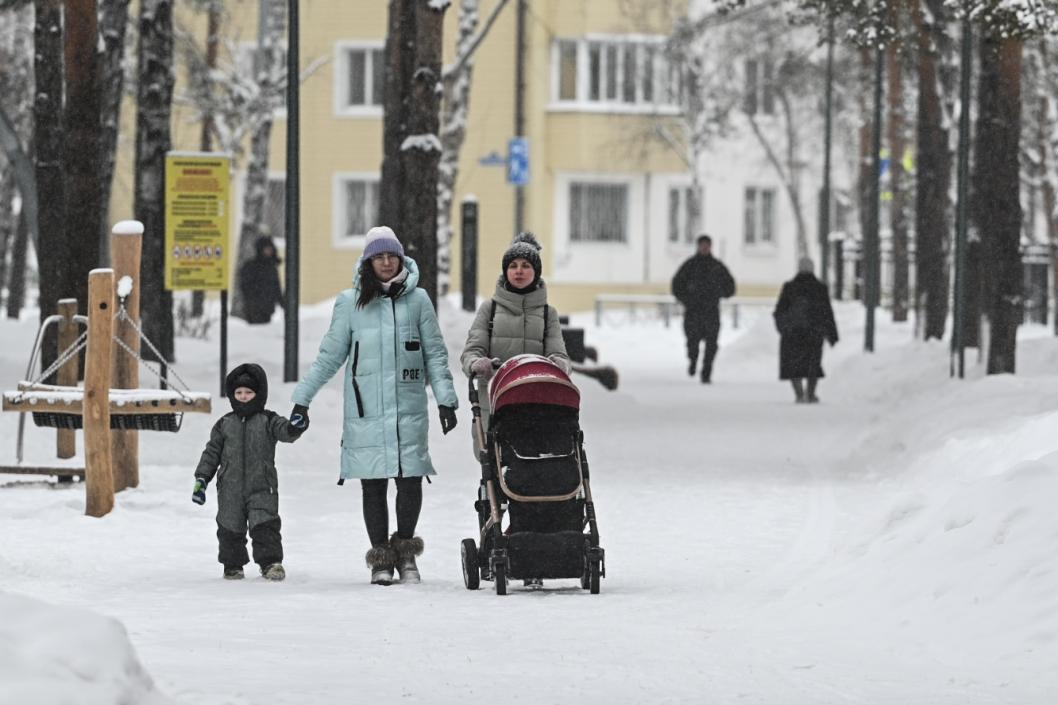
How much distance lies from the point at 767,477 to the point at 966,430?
145 centimetres

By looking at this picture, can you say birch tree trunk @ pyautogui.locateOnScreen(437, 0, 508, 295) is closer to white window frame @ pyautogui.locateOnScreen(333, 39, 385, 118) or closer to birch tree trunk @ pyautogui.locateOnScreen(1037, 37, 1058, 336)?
birch tree trunk @ pyautogui.locateOnScreen(1037, 37, 1058, 336)

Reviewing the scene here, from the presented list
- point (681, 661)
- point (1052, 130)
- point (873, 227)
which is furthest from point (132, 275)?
point (1052, 130)

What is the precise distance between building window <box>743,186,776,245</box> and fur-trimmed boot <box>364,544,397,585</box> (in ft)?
162

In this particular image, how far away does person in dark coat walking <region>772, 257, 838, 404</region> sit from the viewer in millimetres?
25406

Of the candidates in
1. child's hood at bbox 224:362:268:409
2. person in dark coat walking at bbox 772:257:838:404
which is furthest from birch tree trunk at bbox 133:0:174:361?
child's hood at bbox 224:362:268:409

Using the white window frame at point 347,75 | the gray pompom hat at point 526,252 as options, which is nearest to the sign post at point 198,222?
the gray pompom hat at point 526,252

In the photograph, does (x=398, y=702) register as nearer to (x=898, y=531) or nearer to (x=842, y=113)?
(x=898, y=531)

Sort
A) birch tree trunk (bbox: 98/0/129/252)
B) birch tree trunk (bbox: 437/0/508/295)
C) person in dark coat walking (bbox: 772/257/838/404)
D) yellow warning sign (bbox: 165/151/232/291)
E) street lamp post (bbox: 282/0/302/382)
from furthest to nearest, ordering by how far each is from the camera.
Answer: birch tree trunk (bbox: 437/0/508/295)
person in dark coat walking (bbox: 772/257/838/404)
birch tree trunk (bbox: 98/0/129/252)
yellow warning sign (bbox: 165/151/232/291)
street lamp post (bbox: 282/0/302/382)

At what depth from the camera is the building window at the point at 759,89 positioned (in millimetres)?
57219

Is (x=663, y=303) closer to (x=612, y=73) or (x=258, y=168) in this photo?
(x=612, y=73)

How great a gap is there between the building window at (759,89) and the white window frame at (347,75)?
9025 mm

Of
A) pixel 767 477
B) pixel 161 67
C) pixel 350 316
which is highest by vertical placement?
pixel 161 67

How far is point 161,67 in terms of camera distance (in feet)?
79.4

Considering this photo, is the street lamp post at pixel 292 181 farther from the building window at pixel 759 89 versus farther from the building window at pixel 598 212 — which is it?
the building window at pixel 598 212
